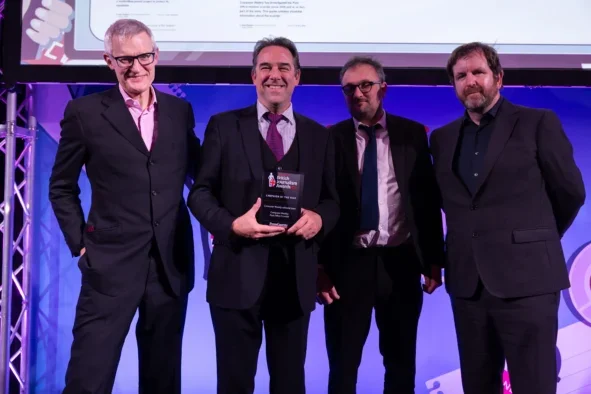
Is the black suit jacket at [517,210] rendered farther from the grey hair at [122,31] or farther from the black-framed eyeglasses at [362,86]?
the grey hair at [122,31]

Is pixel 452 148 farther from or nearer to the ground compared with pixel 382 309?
farther from the ground

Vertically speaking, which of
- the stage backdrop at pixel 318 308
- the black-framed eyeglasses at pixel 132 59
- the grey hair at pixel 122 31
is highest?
the grey hair at pixel 122 31

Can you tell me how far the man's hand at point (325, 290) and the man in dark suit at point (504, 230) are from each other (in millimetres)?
492

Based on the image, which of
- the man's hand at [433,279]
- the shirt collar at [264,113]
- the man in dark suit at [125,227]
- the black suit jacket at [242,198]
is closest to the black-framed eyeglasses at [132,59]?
the man in dark suit at [125,227]

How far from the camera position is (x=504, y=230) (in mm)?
2174

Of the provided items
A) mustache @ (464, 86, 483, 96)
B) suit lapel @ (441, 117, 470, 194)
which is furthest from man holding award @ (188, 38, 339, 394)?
mustache @ (464, 86, 483, 96)

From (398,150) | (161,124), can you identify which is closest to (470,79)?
(398,150)

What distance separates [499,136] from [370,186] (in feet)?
1.94

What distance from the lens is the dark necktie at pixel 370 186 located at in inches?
98.0

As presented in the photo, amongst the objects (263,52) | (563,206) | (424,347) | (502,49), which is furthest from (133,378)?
(502,49)

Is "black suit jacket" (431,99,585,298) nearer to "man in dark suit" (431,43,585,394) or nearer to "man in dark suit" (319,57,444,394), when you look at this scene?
"man in dark suit" (431,43,585,394)

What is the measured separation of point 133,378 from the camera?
3.67 metres

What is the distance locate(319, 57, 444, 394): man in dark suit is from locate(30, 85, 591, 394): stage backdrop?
110 cm

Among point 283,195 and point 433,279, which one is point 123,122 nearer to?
point 283,195
